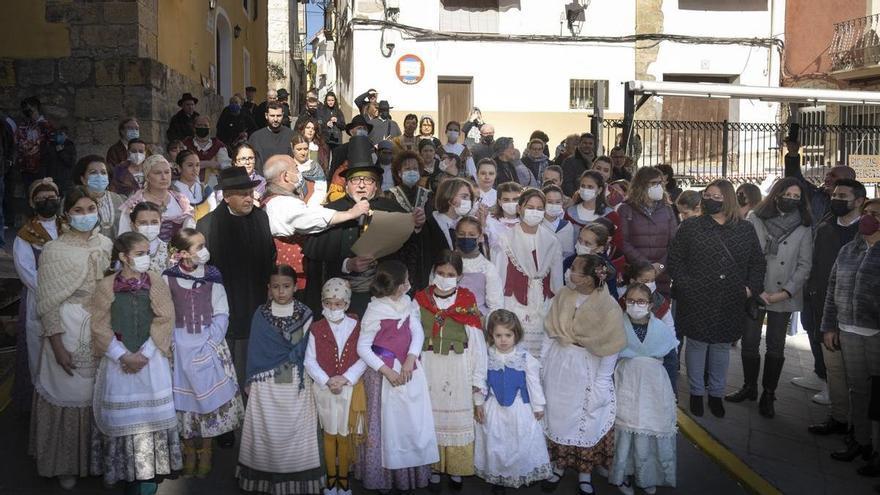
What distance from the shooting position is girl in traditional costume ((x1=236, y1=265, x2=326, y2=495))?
505cm

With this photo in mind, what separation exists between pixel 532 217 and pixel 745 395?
8.27 feet

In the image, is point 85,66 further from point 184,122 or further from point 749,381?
point 749,381

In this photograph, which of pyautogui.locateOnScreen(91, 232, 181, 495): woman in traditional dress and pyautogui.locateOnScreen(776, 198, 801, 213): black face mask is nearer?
pyautogui.locateOnScreen(91, 232, 181, 495): woman in traditional dress

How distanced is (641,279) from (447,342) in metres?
1.47

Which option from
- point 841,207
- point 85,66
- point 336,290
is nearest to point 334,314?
point 336,290

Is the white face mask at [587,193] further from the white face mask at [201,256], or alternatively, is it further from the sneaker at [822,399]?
the white face mask at [201,256]

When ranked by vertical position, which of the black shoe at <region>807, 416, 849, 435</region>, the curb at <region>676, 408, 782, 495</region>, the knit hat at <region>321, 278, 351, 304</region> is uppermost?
the knit hat at <region>321, 278, 351, 304</region>

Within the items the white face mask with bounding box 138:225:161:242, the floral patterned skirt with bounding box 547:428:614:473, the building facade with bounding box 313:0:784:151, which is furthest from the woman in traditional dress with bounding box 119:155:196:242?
the building facade with bounding box 313:0:784:151

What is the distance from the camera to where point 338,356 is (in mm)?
5121

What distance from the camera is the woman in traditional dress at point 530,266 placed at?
20.0 feet

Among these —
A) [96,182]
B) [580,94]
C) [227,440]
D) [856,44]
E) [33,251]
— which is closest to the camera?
[33,251]

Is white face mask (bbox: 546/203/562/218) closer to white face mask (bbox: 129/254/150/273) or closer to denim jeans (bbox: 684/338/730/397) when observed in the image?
denim jeans (bbox: 684/338/730/397)

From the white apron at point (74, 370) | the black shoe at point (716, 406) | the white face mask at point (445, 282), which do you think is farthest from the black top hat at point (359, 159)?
the black shoe at point (716, 406)

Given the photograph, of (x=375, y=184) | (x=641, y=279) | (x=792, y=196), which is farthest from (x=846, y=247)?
(x=375, y=184)
